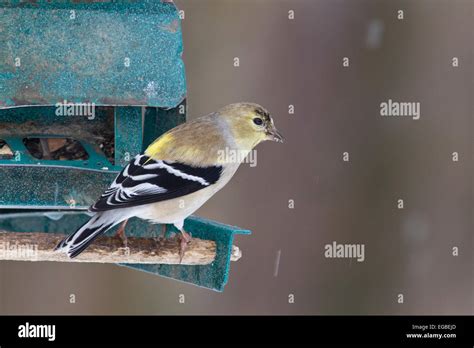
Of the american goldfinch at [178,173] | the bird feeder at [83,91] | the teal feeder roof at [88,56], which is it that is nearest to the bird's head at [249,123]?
the american goldfinch at [178,173]

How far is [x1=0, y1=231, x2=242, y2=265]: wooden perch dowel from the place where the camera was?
5.05 metres

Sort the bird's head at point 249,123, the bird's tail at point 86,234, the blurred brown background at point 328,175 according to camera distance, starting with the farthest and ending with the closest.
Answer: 1. the blurred brown background at point 328,175
2. the bird's head at point 249,123
3. the bird's tail at point 86,234

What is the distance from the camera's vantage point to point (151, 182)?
5.27m

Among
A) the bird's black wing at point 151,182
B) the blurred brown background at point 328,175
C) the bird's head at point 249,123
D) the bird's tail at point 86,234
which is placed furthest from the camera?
the blurred brown background at point 328,175

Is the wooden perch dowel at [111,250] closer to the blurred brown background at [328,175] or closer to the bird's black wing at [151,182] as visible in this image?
the bird's black wing at [151,182]

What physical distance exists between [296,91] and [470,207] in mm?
1899

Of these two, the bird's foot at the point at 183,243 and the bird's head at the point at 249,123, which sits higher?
the bird's head at the point at 249,123

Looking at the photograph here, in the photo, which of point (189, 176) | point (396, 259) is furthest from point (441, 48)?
point (189, 176)

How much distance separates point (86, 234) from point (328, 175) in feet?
14.2

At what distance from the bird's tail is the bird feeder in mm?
351

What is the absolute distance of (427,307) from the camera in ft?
29.3

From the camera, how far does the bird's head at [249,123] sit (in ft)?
19.4

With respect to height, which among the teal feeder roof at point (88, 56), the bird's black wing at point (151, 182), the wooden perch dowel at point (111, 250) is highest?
the teal feeder roof at point (88, 56)

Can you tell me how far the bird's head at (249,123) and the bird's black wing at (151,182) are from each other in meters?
0.39
